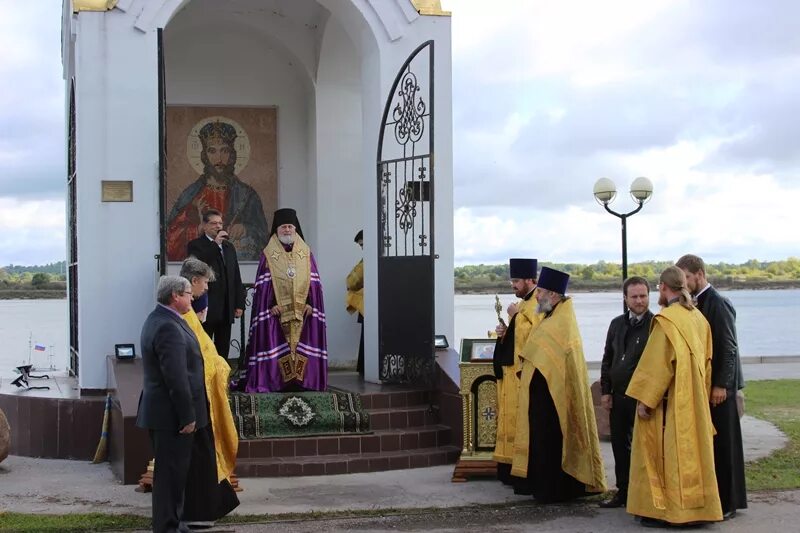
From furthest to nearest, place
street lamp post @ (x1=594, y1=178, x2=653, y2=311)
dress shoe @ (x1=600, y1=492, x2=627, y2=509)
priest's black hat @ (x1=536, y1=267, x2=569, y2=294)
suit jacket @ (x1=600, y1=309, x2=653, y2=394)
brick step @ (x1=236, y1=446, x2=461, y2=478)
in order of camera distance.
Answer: street lamp post @ (x1=594, y1=178, x2=653, y2=311), brick step @ (x1=236, y1=446, x2=461, y2=478), priest's black hat @ (x1=536, y1=267, x2=569, y2=294), dress shoe @ (x1=600, y1=492, x2=627, y2=509), suit jacket @ (x1=600, y1=309, x2=653, y2=394)

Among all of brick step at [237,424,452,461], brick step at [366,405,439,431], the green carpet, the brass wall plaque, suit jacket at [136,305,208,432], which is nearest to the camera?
suit jacket at [136,305,208,432]

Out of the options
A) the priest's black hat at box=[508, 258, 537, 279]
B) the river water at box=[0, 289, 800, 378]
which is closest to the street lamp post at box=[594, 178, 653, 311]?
the river water at box=[0, 289, 800, 378]

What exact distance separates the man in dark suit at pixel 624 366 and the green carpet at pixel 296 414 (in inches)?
95.6

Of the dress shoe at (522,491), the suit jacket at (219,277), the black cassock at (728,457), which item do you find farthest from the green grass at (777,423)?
the suit jacket at (219,277)

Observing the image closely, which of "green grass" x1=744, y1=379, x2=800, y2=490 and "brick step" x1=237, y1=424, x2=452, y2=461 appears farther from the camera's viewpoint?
"brick step" x1=237, y1=424, x2=452, y2=461

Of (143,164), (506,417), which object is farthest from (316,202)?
(506,417)

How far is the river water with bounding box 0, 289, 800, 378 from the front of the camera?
57.2 feet

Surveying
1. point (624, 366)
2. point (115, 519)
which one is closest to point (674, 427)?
point (624, 366)

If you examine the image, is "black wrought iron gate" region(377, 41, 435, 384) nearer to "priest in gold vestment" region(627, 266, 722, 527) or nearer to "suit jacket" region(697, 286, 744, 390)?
"suit jacket" region(697, 286, 744, 390)

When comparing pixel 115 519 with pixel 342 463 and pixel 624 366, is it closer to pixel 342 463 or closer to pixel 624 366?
pixel 342 463

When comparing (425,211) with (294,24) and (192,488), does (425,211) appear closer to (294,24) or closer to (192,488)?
(294,24)

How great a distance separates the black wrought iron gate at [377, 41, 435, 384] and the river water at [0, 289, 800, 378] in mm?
780

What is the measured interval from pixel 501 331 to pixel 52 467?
409 cm

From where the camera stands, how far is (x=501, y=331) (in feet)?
29.7
